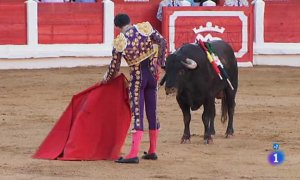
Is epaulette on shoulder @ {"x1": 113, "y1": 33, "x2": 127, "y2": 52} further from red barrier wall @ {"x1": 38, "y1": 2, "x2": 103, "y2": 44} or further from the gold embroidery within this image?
red barrier wall @ {"x1": 38, "y1": 2, "x2": 103, "y2": 44}

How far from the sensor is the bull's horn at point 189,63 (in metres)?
8.50

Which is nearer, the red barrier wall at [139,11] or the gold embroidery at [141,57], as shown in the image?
Answer: the gold embroidery at [141,57]

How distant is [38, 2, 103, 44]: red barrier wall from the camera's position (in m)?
15.1

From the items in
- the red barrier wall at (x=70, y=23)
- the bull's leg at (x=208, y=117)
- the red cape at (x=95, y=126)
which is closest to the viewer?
the red cape at (x=95, y=126)

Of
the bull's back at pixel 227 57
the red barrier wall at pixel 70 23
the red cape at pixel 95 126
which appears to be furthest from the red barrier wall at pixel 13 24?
the red cape at pixel 95 126

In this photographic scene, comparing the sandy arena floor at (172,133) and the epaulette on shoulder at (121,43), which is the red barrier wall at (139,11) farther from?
the epaulette on shoulder at (121,43)

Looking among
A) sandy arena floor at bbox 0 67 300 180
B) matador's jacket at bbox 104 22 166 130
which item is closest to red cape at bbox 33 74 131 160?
sandy arena floor at bbox 0 67 300 180

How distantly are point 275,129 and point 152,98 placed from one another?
2.37 metres

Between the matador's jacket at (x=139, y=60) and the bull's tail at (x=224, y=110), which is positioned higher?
the matador's jacket at (x=139, y=60)

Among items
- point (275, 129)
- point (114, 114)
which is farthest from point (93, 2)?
point (114, 114)

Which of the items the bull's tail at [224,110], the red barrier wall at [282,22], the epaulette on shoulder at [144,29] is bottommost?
the bull's tail at [224,110]

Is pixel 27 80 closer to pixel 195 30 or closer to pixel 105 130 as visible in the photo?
pixel 195 30

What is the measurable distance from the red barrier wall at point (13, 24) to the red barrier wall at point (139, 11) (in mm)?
1601

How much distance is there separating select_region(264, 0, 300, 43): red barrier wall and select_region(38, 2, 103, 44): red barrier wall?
279cm
